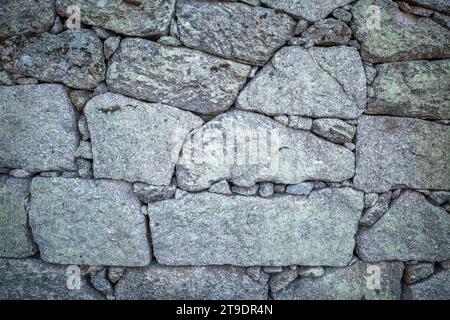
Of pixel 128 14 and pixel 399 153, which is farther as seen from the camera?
pixel 399 153

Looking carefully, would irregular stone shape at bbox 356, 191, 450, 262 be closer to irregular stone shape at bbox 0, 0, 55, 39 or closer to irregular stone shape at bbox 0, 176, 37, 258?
irregular stone shape at bbox 0, 176, 37, 258

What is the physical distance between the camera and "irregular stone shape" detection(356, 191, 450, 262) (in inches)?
77.6

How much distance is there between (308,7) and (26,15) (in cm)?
165

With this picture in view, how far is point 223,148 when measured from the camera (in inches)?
73.0

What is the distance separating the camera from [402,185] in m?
1.95

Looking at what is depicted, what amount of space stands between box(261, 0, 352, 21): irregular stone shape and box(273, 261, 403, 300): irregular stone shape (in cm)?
162

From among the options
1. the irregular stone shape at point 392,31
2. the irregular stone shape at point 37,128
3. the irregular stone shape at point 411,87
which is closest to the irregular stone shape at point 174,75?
the irregular stone shape at point 37,128

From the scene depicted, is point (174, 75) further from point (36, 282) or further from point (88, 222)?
point (36, 282)

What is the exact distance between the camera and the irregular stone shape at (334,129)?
1862mm

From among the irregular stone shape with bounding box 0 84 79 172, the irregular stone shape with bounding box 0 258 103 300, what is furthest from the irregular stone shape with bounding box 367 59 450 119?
the irregular stone shape with bounding box 0 258 103 300

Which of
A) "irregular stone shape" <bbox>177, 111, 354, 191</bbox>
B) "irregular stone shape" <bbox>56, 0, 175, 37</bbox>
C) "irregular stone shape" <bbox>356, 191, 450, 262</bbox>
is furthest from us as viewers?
"irregular stone shape" <bbox>356, 191, 450, 262</bbox>

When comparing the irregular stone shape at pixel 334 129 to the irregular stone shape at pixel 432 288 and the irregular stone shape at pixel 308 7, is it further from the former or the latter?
the irregular stone shape at pixel 432 288

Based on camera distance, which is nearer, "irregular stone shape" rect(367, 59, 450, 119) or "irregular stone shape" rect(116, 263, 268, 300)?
"irregular stone shape" rect(367, 59, 450, 119)

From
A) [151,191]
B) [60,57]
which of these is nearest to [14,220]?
[151,191]
